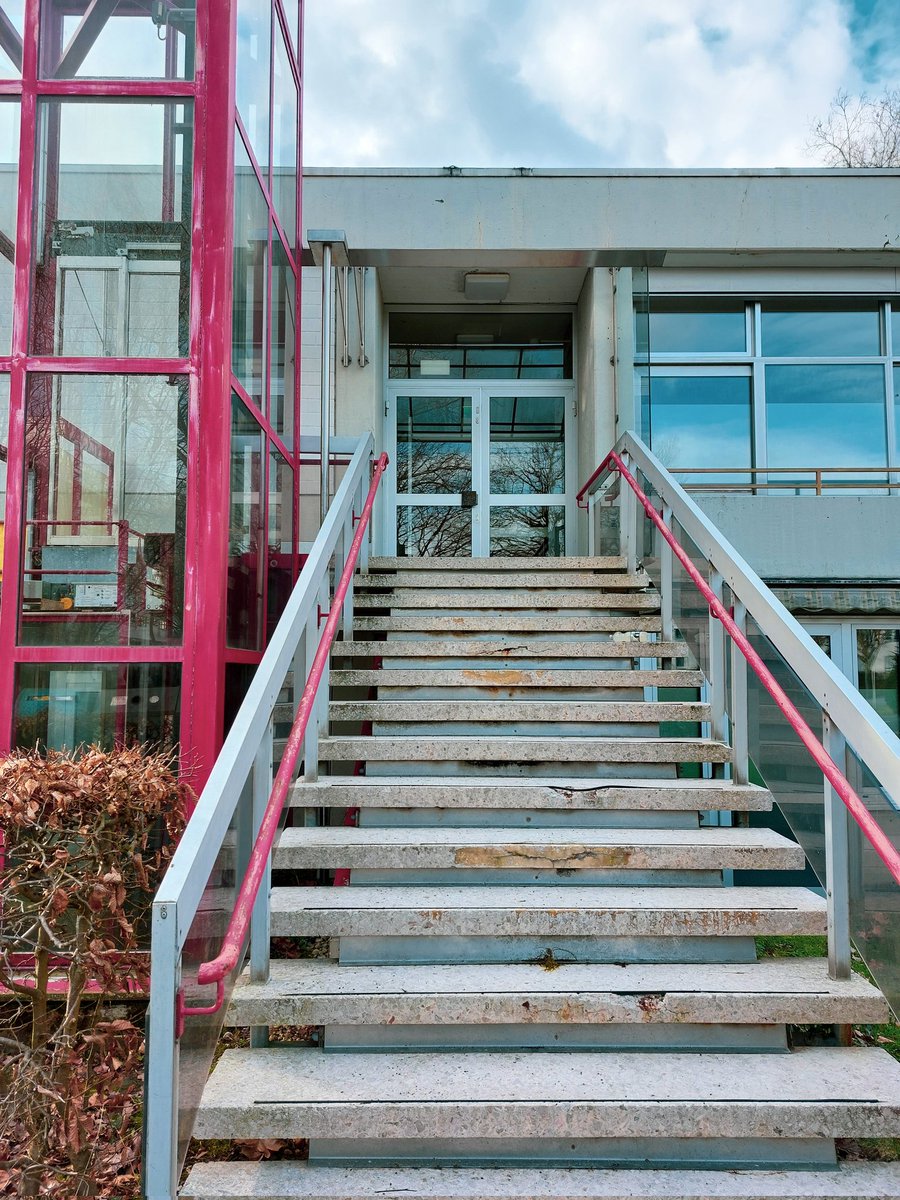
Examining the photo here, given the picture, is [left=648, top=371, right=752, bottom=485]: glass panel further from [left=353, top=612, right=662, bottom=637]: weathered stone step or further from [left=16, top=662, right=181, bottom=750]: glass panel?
[left=16, top=662, right=181, bottom=750]: glass panel

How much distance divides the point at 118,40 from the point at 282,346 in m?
1.84

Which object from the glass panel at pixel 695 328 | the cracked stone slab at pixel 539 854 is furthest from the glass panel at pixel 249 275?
the glass panel at pixel 695 328

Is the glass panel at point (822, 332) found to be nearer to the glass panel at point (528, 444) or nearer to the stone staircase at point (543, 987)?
the glass panel at point (528, 444)

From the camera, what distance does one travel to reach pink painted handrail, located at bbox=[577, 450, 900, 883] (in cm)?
258

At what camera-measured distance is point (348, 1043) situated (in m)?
2.79

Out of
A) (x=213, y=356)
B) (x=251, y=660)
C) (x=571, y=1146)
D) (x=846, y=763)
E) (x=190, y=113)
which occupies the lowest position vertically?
(x=571, y=1146)

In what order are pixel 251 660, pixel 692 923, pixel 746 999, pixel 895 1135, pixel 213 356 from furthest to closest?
1. pixel 251 660
2. pixel 213 356
3. pixel 692 923
4. pixel 746 999
5. pixel 895 1135

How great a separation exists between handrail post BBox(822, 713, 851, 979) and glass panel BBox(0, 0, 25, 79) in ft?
13.2

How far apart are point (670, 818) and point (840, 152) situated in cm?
2124

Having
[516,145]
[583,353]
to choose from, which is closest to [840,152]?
[583,353]

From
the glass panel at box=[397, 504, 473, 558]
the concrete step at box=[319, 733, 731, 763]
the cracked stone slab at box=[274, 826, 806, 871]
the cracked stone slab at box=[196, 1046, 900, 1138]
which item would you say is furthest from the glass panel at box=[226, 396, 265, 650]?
the glass panel at box=[397, 504, 473, 558]

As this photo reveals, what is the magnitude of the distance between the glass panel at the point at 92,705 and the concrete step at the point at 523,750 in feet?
A: 2.57

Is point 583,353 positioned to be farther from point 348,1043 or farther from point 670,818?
point 348,1043

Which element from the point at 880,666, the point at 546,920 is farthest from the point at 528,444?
the point at 546,920
